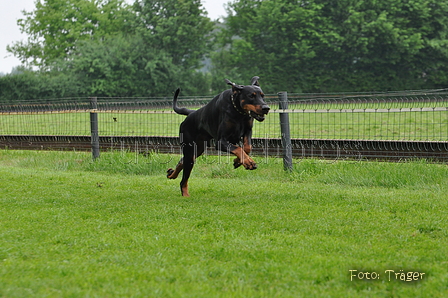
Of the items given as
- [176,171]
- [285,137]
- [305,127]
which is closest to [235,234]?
[176,171]

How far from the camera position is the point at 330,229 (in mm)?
5352

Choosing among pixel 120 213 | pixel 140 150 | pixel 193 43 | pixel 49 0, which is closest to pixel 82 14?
pixel 49 0

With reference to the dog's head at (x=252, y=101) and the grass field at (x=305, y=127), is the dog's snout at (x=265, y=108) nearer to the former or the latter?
the dog's head at (x=252, y=101)

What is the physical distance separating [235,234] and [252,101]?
1.99 meters

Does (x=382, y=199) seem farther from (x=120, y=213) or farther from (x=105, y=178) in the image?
(x=105, y=178)

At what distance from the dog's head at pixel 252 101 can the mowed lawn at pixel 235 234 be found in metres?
1.23

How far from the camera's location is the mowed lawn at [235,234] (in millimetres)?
3779

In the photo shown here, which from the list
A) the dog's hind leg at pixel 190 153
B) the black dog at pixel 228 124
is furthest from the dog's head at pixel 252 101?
the dog's hind leg at pixel 190 153

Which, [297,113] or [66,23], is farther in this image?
[66,23]

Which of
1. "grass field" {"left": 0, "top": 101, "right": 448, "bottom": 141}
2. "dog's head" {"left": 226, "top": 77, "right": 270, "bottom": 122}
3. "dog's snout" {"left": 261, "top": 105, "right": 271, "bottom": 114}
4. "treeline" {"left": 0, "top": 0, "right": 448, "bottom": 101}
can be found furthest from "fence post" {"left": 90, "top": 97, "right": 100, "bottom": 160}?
"treeline" {"left": 0, "top": 0, "right": 448, "bottom": 101}

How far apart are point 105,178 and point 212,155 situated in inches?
98.8

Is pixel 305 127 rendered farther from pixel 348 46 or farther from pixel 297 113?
pixel 348 46

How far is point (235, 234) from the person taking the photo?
5.21 m

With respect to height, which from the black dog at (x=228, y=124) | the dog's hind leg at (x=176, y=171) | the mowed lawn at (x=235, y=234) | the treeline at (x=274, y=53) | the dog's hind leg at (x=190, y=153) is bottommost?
the mowed lawn at (x=235, y=234)
